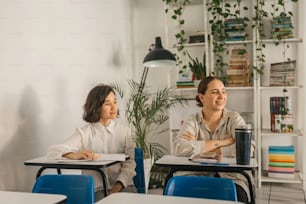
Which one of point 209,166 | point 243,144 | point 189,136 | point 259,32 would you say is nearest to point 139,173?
point 189,136

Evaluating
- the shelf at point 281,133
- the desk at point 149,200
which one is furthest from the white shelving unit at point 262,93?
the desk at point 149,200

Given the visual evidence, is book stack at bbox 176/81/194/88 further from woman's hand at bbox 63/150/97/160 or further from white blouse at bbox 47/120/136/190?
woman's hand at bbox 63/150/97/160

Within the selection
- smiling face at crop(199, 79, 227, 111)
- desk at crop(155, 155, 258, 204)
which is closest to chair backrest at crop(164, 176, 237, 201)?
desk at crop(155, 155, 258, 204)

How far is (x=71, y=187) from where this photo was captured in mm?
2121

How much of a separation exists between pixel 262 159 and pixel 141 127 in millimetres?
1536

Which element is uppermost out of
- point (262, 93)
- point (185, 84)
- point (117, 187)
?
point (185, 84)

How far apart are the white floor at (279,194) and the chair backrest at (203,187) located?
2.20 metres

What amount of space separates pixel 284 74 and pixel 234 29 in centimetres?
75

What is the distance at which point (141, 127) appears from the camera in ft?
14.3

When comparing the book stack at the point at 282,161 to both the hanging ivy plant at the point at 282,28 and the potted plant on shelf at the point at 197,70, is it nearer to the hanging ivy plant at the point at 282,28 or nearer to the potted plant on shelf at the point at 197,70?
the hanging ivy plant at the point at 282,28

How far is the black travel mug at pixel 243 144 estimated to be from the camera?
7.79 feet

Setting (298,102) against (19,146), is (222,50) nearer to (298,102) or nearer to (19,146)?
(298,102)

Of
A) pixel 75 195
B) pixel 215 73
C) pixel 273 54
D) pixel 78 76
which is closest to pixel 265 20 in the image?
pixel 273 54

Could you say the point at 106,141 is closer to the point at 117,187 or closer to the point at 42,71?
the point at 117,187
